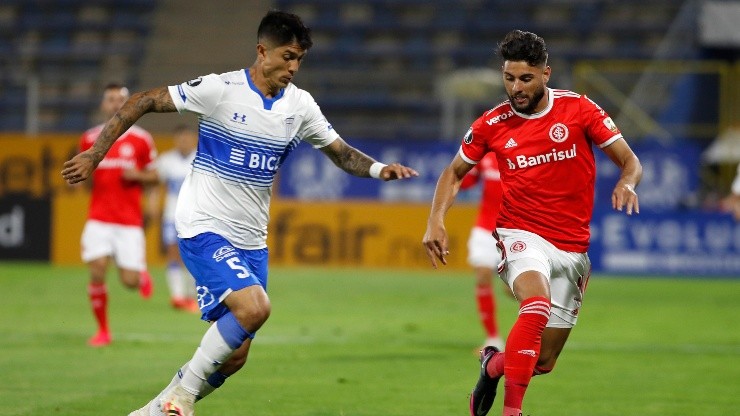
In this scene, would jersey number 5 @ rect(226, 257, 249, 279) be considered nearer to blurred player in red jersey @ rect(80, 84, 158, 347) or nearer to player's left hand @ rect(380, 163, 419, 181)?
player's left hand @ rect(380, 163, 419, 181)

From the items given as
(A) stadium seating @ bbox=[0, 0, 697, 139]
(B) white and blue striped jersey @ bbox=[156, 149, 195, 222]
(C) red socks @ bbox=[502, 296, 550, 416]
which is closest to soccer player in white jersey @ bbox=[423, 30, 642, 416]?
(C) red socks @ bbox=[502, 296, 550, 416]

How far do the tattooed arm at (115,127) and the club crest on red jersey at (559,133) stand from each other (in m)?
2.21

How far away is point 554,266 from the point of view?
25.1ft

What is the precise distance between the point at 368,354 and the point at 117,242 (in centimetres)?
312

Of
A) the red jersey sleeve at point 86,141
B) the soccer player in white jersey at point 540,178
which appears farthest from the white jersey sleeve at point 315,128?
the red jersey sleeve at point 86,141

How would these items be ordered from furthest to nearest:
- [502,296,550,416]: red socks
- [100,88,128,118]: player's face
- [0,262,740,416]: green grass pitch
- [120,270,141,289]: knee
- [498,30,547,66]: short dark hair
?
[120,270,141,289]: knee, [100,88,128,118]: player's face, [0,262,740,416]: green grass pitch, [498,30,547,66]: short dark hair, [502,296,550,416]: red socks

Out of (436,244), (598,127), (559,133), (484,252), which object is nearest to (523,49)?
(559,133)

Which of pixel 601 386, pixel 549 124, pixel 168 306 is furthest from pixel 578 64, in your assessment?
pixel 549 124

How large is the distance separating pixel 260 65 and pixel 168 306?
1044 cm

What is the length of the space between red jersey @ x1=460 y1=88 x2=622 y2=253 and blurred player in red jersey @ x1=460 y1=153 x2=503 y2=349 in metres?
4.59

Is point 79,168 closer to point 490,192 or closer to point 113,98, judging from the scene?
point 113,98

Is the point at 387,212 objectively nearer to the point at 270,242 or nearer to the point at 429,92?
the point at 270,242

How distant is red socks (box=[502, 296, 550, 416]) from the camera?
7121 millimetres

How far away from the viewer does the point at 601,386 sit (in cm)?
998
